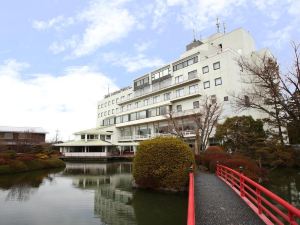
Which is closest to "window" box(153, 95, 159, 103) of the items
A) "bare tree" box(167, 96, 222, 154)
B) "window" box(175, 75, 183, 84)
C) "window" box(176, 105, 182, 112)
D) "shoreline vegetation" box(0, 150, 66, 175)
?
"window" box(176, 105, 182, 112)

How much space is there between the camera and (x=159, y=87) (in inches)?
2077

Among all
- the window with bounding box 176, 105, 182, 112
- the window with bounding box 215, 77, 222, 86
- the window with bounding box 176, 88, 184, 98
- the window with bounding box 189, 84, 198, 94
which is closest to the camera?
the window with bounding box 215, 77, 222, 86

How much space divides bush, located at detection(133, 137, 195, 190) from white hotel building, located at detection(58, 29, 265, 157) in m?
18.7

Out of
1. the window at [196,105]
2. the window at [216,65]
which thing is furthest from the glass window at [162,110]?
the window at [216,65]

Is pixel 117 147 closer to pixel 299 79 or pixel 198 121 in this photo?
pixel 198 121

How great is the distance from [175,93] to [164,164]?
33739 millimetres

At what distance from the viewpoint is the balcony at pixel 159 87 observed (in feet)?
147

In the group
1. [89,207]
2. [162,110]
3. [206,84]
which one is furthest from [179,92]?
[89,207]

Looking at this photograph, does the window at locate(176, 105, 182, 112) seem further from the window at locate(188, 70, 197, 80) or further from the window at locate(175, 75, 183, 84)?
the window at locate(188, 70, 197, 80)

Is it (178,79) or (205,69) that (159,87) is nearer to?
(178,79)

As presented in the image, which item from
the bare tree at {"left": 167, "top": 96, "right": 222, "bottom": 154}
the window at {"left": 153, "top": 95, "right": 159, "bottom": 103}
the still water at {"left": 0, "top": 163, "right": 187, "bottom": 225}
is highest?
the window at {"left": 153, "top": 95, "right": 159, "bottom": 103}

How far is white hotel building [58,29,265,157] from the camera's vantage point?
3978 centimetres

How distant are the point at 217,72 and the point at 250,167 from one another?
84.0 ft

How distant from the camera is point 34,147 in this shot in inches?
2002
